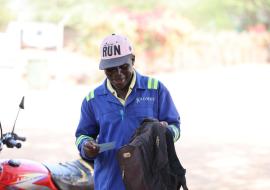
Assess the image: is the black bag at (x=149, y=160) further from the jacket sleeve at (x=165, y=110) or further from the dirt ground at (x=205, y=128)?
the dirt ground at (x=205, y=128)

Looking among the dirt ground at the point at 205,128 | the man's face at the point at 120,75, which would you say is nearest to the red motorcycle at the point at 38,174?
the man's face at the point at 120,75

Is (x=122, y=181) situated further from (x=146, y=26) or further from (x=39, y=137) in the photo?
(x=146, y=26)

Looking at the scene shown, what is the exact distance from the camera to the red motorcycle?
3.84 m

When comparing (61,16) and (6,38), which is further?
(61,16)

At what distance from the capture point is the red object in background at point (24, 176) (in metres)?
3.87

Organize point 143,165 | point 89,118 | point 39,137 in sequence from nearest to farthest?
point 143,165
point 89,118
point 39,137

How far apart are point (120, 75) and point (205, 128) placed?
884cm

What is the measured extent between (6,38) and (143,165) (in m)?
16.0

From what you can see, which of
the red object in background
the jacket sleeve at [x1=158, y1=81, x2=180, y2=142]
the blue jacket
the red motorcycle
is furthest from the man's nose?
the red object in background

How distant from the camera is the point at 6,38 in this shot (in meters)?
18.4

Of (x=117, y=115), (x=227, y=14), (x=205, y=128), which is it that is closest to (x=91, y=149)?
(x=117, y=115)

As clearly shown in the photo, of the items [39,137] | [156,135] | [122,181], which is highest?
[156,135]

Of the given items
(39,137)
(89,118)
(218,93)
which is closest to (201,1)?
(218,93)

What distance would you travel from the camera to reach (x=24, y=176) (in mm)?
3959
